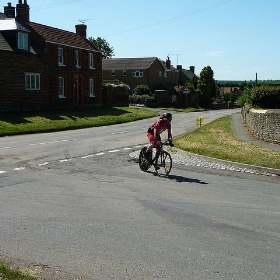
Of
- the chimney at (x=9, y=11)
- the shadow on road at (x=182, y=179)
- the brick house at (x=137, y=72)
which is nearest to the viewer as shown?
the shadow on road at (x=182, y=179)

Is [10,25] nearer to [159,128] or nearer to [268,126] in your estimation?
[268,126]

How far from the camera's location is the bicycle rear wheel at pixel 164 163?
12.5 meters

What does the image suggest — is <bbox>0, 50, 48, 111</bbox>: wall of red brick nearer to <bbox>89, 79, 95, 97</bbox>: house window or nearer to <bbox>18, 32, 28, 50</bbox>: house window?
<bbox>18, 32, 28, 50</bbox>: house window

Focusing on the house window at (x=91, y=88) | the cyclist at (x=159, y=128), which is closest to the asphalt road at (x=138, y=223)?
the cyclist at (x=159, y=128)

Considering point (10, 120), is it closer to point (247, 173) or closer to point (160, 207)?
point (247, 173)

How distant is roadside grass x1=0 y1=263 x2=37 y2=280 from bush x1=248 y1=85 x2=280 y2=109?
21918mm

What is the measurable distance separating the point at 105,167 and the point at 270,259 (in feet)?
28.1

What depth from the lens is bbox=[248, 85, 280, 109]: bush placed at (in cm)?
2470

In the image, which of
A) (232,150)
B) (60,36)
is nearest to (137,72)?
(60,36)

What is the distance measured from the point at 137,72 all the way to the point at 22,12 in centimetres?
4063

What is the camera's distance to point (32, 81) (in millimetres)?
36531

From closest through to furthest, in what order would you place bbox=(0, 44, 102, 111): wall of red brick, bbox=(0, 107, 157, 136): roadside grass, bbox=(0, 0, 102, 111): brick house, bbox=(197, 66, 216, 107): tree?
bbox=(0, 107, 157, 136): roadside grass → bbox=(0, 44, 102, 111): wall of red brick → bbox=(0, 0, 102, 111): brick house → bbox=(197, 66, 216, 107): tree

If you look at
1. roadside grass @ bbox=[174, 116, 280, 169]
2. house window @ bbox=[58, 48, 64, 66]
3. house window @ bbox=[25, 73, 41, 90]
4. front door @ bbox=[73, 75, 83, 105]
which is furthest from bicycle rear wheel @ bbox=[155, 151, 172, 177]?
front door @ bbox=[73, 75, 83, 105]

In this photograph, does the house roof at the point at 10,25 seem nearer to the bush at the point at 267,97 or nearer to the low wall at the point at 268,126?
the bush at the point at 267,97
